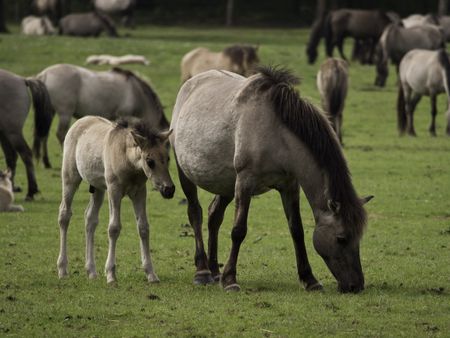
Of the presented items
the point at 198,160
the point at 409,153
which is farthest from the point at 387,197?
the point at 198,160

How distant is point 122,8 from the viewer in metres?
48.5

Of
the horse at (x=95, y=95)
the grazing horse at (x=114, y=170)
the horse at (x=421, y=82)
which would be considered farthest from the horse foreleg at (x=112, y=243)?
the horse at (x=421, y=82)

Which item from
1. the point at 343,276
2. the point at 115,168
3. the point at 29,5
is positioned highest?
the point at 115,168

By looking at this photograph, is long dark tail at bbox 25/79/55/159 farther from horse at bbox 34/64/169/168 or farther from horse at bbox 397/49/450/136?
horse at bbox 397/49/450/136

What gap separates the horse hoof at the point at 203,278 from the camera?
9.85m

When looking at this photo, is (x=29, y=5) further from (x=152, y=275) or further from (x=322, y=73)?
(x=152, y=275)

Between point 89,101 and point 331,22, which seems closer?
point 89,101

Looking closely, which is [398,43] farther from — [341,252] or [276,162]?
[341,252]

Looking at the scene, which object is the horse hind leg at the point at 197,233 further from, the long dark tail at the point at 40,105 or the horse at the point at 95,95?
the horse at the point at 95,95

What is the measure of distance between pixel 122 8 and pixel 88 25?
7.63 meters

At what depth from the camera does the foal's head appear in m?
9.19

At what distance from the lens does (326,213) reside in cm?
907

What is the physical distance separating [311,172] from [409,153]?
12.6 m

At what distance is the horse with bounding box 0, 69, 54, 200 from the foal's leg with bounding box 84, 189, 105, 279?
5.70m
